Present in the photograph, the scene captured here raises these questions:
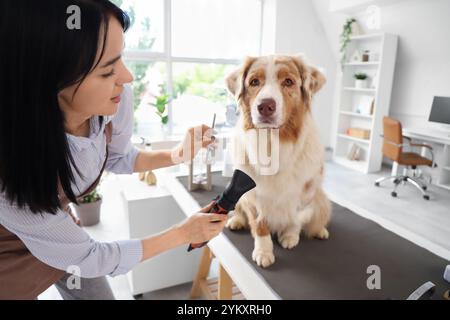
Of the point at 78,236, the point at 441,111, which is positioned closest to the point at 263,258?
the point at 78,236

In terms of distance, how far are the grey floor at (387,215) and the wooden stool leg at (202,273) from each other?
5.3 inches

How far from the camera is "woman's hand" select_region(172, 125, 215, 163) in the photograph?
1.09 metres

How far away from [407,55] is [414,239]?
4.51ft

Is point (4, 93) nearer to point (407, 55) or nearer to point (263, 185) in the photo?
point (263, 185)

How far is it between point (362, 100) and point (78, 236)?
5313mm

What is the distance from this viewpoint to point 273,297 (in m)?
0.86

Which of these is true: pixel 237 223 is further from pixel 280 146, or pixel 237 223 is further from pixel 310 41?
pixel 310 41

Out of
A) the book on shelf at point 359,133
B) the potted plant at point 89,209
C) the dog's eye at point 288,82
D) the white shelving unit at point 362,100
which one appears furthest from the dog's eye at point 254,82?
the book on shelf at point 359,133

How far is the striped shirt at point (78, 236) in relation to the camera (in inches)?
25.7

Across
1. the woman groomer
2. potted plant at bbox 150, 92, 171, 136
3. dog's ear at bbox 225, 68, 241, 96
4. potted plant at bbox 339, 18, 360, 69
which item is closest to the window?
dog's ear at bbox 225, 68, 241, 96

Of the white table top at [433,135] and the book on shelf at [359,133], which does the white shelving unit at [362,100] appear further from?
the white table top at [433,135]

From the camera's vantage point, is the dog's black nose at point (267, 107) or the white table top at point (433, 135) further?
the dog's black nose at point (267, 107)

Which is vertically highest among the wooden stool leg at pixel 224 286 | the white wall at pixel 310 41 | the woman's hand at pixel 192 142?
the white wall at pixel 310 41

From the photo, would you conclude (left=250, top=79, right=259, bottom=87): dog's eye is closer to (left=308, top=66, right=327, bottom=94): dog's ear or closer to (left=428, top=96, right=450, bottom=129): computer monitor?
(left=308, top=66, right=327, bottom=94): dog's ear
